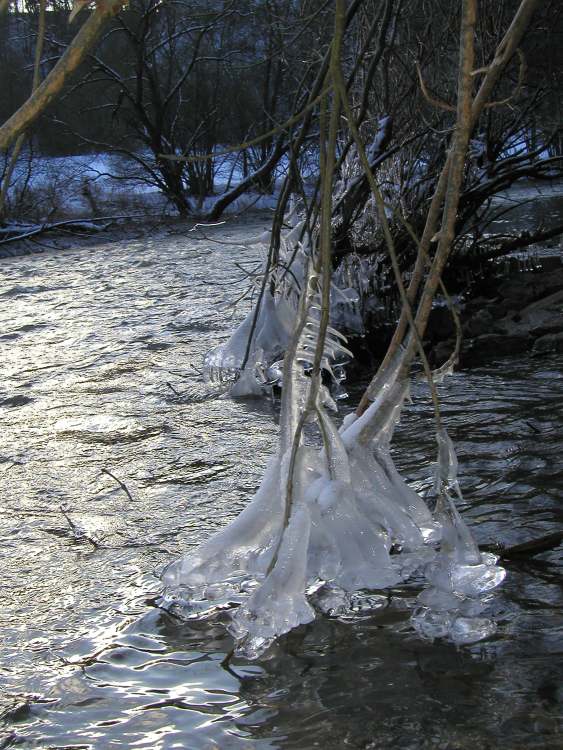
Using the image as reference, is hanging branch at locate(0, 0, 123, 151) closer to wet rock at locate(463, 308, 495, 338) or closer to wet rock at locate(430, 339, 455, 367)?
wet rock at locate(430, 339, 455, 367)

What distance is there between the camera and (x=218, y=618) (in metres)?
2.61

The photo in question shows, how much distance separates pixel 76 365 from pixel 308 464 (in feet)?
13.6

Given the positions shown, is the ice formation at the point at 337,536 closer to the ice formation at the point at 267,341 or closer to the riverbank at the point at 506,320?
the ice formation at the point at 267,341

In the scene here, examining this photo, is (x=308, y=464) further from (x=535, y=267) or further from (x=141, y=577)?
(x=535, y=267)

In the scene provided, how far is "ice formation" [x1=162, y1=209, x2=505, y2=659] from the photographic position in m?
2.23

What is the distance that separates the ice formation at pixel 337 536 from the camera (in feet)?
7.33

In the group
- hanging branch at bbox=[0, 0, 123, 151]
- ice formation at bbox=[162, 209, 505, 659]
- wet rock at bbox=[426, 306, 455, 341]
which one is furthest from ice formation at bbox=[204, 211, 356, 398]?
hanging branch at bbox=[0, 0, 123, 151]

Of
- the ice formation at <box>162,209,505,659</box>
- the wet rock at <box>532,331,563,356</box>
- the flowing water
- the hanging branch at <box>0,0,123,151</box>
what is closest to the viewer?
the hanging branch at <box>0,0,123,151</box>

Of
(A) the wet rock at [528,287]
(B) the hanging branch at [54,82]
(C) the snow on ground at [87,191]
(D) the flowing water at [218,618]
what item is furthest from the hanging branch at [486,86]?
(C) the snow on ground at [87,191]

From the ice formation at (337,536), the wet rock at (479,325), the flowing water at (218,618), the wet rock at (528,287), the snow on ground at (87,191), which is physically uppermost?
the snow on ground at (87,191)

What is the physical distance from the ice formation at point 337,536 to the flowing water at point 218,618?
0.12 meters

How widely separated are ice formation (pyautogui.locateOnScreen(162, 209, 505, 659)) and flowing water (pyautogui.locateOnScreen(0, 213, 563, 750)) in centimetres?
12

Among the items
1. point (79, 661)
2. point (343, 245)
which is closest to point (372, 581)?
point (79, 661)

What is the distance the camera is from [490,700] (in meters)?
2.12
